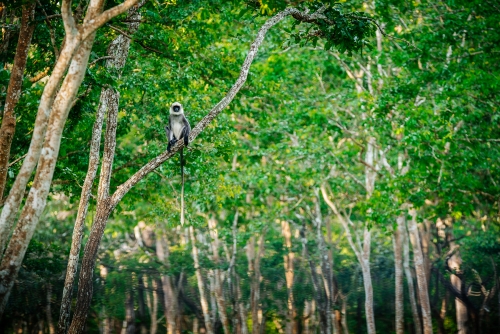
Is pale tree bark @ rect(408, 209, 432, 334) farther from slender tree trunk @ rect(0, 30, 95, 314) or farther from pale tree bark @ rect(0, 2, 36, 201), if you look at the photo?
slender tree trunk @ rect(0, 30, 95, 314)

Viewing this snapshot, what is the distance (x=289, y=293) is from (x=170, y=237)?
21.3ft

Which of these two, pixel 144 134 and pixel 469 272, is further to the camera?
pixel 469 272

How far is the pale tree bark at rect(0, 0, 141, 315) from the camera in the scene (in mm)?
5059

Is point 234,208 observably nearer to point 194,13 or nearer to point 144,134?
point 144,134

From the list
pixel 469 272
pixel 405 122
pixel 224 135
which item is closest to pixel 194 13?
pixel 224 135

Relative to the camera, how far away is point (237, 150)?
13711 millimetres

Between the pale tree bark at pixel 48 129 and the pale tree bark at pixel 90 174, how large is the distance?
2447mm

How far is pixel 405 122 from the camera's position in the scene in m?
10.7

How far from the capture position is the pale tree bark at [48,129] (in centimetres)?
506

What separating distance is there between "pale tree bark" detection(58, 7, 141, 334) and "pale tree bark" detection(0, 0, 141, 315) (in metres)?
2.45

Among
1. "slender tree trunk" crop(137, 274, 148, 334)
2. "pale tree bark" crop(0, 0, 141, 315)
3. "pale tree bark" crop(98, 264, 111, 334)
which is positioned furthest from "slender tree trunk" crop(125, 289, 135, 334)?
"pale tree bark" crop(0, 0, 141, 315)

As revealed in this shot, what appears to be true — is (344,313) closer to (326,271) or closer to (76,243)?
→ (326,271)

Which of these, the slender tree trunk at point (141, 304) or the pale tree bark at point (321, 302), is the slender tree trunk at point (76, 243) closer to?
the slender tree trunk at point (141, 304)

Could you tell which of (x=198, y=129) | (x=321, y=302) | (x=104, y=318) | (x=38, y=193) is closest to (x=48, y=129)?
(x=38, y=193)
